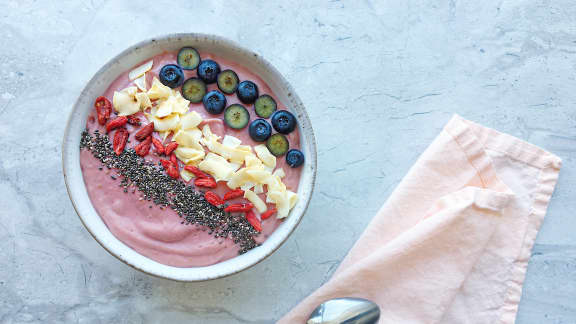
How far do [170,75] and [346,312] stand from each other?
119 cm

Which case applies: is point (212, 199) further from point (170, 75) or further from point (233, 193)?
point (170, 75)

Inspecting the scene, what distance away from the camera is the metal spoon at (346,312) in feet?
6.83

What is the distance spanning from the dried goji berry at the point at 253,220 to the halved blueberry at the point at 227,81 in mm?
503

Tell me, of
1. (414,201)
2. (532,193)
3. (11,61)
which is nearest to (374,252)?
(414,201)

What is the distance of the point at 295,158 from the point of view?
6.68ft

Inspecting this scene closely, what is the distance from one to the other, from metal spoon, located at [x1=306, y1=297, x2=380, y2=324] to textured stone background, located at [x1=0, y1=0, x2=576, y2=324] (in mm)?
150

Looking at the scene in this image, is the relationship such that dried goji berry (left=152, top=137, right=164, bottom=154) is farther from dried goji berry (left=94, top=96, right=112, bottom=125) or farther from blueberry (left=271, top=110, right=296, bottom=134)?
blueberry (left=271, top=110, right=296, bottom=134)

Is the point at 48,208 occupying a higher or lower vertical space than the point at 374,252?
lower

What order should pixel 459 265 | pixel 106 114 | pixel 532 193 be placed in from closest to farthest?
1. pixel 106 114
2. pixel 459 265
3. pixel 532 193

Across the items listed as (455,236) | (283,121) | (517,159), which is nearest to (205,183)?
(283,121)

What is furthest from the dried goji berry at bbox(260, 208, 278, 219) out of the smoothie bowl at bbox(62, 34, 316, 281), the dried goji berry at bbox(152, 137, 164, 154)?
the dried goji berry at bbox(152, 137, 164, 154)

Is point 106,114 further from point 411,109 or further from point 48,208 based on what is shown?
point 411,109

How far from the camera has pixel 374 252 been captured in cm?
216

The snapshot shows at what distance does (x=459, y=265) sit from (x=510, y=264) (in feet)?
0.85
